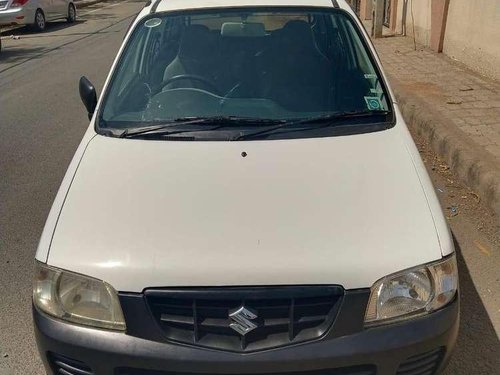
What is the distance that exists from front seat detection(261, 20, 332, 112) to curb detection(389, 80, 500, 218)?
6.07 feet

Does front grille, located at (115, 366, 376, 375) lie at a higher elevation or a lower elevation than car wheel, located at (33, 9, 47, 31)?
higher

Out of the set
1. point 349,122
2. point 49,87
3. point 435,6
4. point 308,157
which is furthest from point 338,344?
point 435,6

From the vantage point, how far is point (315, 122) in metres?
2.67

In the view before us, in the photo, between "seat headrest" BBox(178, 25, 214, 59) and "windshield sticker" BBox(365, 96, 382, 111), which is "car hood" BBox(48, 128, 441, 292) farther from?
"seat headrest" BBox(178, 25, 214, 59)

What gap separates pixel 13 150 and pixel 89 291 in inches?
172

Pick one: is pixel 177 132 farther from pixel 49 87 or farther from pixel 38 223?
pixel 49 87

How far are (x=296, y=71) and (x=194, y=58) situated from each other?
2.01ft

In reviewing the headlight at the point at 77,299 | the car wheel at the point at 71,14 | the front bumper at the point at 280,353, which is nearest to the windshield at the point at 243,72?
the headlight at the point at 77,299

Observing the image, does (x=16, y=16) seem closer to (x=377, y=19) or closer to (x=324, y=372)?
(x=377, y=19)

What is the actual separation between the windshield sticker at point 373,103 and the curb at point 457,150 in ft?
5.38

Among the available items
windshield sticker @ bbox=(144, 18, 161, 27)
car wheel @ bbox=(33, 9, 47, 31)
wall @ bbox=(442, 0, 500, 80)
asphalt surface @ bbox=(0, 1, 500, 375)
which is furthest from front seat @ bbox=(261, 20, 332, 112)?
car wheel @ bbox=(33, 9, 47, 31)

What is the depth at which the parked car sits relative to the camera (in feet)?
48.3

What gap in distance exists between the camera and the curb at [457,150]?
4074mm

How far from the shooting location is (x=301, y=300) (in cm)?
183
